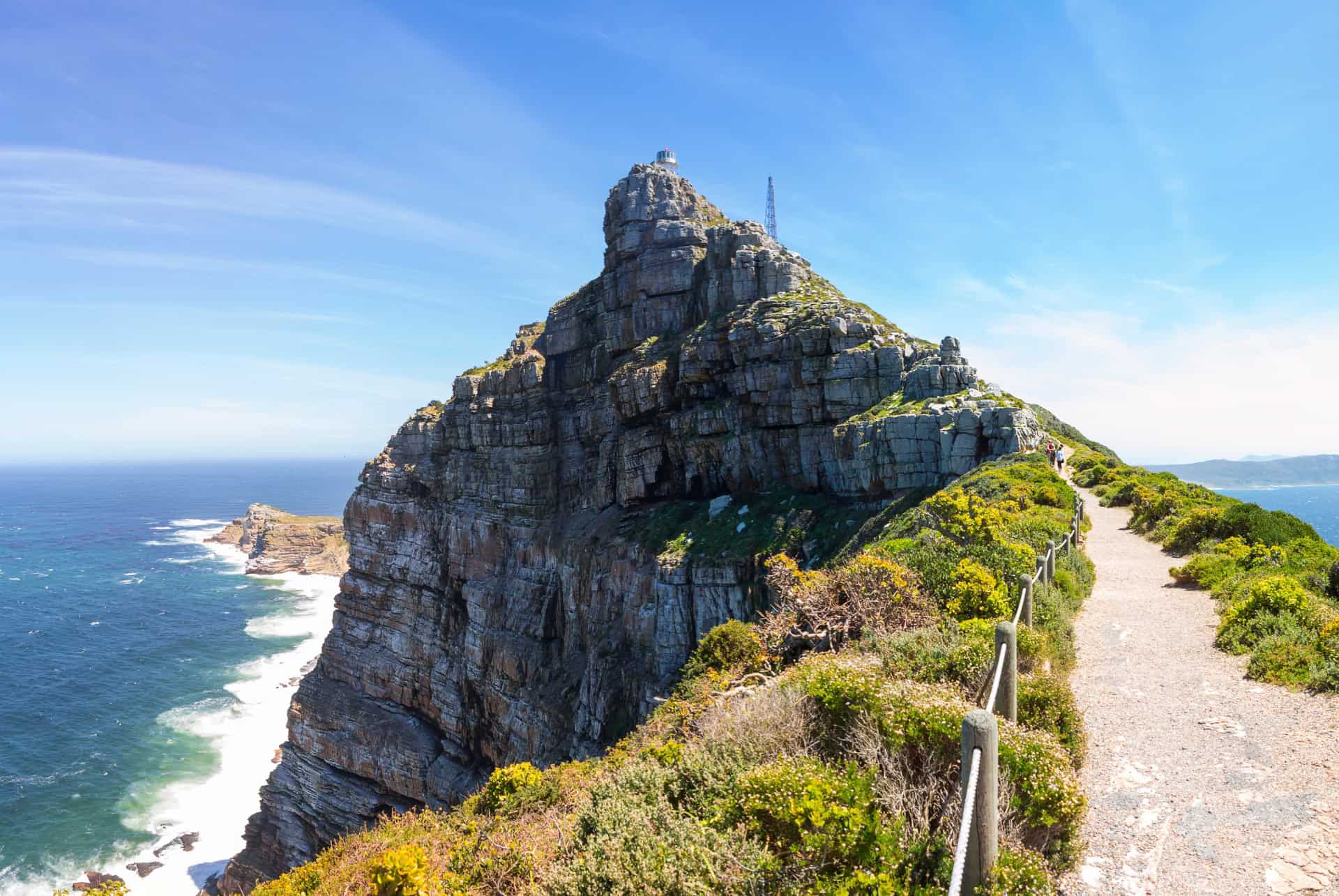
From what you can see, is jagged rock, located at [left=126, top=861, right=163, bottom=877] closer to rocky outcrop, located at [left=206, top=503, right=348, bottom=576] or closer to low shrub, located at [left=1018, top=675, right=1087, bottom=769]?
low shrub, located at [left=1018, top=675, right=1087, bottom=769]

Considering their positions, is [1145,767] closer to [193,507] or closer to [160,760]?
[160,760]

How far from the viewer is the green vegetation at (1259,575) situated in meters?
9.23

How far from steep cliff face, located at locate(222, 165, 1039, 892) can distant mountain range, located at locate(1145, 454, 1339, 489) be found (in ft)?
299

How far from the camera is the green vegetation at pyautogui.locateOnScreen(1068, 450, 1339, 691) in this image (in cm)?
923

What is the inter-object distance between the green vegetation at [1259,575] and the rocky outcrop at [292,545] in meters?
108

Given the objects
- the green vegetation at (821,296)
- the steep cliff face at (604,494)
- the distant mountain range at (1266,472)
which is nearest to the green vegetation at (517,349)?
the steep cliff face at (604,494)

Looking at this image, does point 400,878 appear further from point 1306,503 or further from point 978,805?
point 1306,503

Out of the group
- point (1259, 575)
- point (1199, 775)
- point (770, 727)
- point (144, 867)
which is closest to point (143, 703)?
point (144, 867)

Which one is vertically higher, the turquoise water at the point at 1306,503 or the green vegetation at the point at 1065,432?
the green vegetation at the point at 1065,432

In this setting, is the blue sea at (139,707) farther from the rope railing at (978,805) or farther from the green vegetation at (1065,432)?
the green vegetation at (1065,432)

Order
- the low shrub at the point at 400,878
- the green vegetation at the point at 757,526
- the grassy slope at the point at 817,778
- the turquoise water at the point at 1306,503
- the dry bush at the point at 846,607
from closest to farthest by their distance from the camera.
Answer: the grassy slope at the point at 817,778 < the low shrub at the point at 400,878 < the dry bush at the point at 846,607 < the green vegetation at the point at 757,526 < the turquoise water at the point at 1306,503

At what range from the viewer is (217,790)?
4638 centimetres

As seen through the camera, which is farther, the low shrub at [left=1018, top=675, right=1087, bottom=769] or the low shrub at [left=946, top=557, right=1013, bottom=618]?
the low shrub at [left=946, top=557, right=1013, bottom=618]

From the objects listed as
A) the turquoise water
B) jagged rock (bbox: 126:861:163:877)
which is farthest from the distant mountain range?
jagged rock (bbox: 126:861:163:877)
